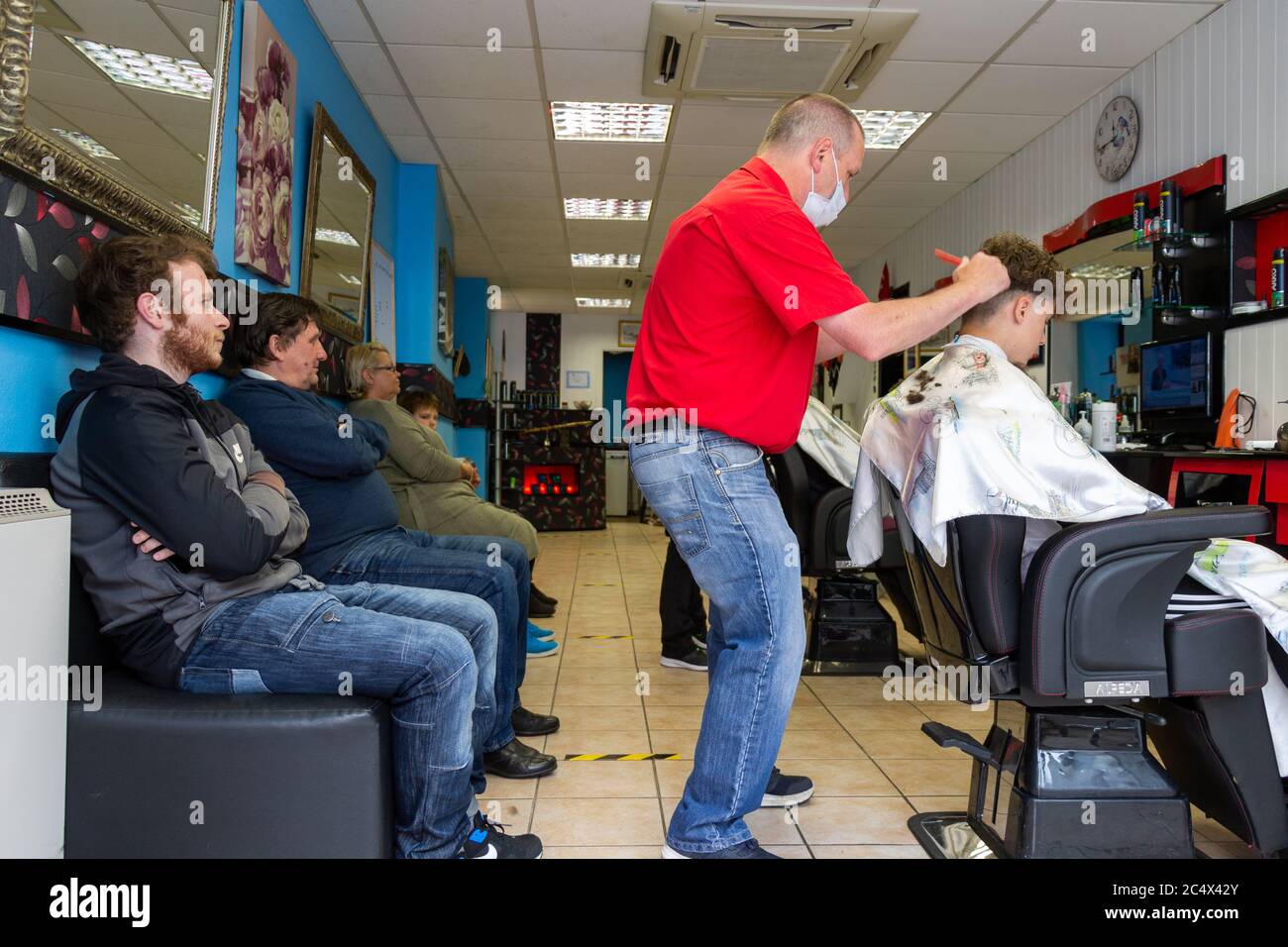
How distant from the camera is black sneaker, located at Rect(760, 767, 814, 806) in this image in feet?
7.72

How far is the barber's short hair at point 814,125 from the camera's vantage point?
200 centimetres

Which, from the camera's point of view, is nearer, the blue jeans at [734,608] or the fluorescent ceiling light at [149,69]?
the blue jeans at [734,608]

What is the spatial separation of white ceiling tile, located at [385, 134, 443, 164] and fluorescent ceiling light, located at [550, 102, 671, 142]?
2.66ft

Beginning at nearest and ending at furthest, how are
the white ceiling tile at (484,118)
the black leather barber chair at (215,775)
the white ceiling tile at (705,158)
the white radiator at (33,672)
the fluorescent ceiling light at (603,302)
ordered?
1. the white radiator at (33,672)
2. the black leather barber chair at (215,775)
3. the white ceiling tile at (484,118)
4. the white ceiling tile at (705,158)
5. the fluorescent ceiling light at (603,302)

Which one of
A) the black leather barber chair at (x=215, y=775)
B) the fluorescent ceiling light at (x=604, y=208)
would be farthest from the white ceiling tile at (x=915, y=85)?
the black leather barber chair at (x=215, y=775)

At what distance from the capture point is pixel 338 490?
8.58 feet

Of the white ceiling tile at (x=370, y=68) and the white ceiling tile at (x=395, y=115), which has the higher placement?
the white ceiling tile at (x=395, y=115)

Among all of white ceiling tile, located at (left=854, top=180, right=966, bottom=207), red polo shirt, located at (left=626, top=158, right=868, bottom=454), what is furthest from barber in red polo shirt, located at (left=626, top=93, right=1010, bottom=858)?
white ceiling tile, located at (left=854, top=180, right=966, bottom=207)

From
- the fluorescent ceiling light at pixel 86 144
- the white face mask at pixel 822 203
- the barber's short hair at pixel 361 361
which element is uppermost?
the fluorescent ceiling light at pixel 86 144

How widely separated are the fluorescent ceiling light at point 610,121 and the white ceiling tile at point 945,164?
63.2 inches

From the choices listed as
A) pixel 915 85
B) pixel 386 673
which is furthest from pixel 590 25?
pixel 386 673

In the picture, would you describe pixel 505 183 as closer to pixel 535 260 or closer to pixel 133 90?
pixel 535 260

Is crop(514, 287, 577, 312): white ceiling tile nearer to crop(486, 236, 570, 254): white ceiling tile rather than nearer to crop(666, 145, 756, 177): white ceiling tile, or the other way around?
crop(486, 236, 570, 254): white ceiling tile

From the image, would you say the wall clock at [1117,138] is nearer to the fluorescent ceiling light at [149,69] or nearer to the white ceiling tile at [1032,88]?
the white ceiling tile at [1032,88]
